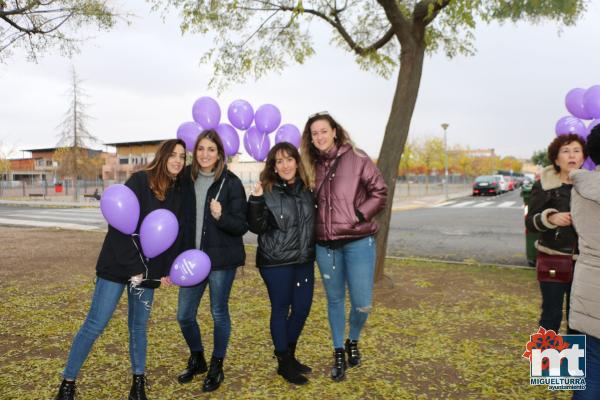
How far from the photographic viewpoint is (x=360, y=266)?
3250 millimetres

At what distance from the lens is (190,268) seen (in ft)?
9.12

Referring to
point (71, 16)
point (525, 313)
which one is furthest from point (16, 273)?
point (525, 313)

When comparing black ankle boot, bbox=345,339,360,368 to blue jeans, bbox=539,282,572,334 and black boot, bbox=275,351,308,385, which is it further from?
blue jeans, bbox=539,282,572,334

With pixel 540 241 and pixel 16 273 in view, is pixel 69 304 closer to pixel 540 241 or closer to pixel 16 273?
pixel 16 273

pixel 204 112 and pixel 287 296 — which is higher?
pixel 204 112

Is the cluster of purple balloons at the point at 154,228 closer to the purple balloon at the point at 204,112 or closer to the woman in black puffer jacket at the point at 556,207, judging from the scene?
the purple balloon at the point at 204,112

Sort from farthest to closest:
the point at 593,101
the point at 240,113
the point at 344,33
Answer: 1. the point at 344,33
2. the point at 593,101
3. the point at 240,113

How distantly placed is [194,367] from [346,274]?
4.24ft

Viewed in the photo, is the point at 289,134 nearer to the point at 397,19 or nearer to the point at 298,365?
the point at 298,365

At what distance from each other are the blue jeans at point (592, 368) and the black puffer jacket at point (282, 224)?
67.4 inches

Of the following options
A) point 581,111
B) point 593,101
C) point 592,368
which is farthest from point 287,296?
point 581,111

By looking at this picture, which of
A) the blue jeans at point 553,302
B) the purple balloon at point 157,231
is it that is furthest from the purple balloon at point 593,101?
the purple balloon at point 157,231

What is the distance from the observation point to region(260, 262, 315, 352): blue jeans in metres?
3.12

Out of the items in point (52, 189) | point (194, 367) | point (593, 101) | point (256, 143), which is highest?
point (593, 101)
